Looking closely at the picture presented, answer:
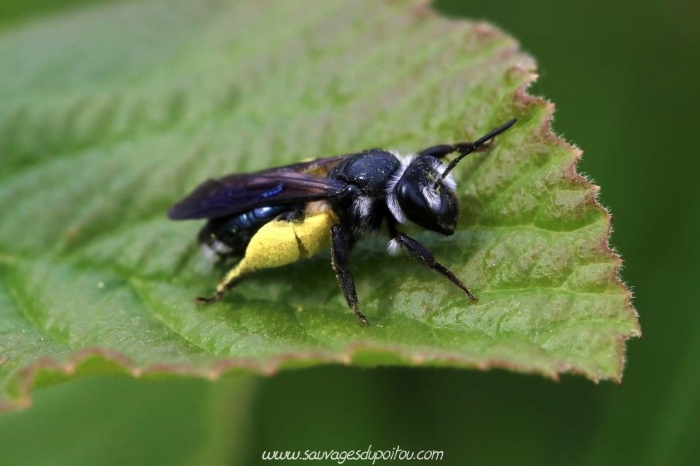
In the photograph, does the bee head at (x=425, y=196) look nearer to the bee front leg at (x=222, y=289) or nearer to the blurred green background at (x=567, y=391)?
the bee front leg at (x=222, y=289)

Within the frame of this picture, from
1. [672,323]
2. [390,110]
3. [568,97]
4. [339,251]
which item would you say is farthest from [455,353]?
[568,97]

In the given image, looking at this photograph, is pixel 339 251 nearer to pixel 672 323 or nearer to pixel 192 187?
pixel 192 187

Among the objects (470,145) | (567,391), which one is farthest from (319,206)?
(567,391)

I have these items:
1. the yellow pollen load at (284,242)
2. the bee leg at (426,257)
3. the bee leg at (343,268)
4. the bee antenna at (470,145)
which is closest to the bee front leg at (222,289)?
the yellow pollen load at (284,242)

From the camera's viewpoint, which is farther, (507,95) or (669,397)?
(669,397)

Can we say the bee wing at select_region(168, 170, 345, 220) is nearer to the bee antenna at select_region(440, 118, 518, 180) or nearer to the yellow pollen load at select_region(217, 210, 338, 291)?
the yellow pollen load at select_region(217, 210, 338, 291)

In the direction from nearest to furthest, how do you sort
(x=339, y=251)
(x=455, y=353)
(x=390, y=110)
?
1. (x=455, y=353)
2. (x=339, y=251)
3. (x=390, y=110)
